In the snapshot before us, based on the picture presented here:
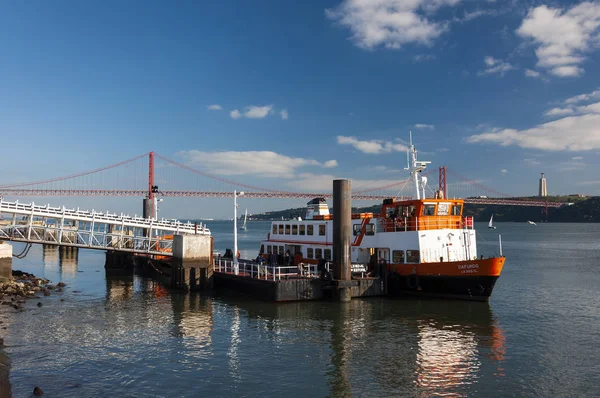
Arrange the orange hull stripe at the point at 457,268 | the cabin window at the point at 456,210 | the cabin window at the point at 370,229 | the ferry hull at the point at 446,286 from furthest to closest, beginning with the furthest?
the cabin window at the point at 370,229 → the cabin window at the point at 456,210 → the ferry hull at the point at 446,286 → the orange hull stripe at the point at 457,268

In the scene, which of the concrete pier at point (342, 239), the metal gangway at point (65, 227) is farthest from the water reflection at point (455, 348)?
the metal gangway at point (65, 227)

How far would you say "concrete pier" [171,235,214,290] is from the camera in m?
31.2

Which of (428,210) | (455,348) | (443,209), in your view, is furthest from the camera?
(443,209)

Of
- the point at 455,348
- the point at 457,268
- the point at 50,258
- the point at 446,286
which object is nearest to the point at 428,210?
the point at 457,268

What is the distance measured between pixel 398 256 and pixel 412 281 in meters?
1.77

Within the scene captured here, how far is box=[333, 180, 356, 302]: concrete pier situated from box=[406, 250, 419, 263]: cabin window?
3948mm

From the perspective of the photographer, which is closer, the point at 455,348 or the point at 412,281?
the point at 455,348

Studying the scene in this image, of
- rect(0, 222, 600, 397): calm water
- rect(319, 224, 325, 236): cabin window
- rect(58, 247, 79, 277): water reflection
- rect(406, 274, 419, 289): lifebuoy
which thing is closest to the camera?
rect(0, 222, 600, 397): calm water

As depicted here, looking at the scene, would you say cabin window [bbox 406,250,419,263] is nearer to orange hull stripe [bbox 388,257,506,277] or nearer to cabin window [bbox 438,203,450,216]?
orange hull stripe [bbox 388,257,506,277]

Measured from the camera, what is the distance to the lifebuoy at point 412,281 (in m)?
27.4

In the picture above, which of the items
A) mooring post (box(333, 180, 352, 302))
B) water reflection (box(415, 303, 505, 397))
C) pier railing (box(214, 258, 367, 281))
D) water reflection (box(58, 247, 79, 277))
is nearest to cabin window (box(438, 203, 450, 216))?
water reflection (box(415, 303, 505, 397))

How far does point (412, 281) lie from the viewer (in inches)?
1088

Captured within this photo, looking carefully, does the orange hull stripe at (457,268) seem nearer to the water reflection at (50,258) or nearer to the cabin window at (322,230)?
the cabin window at (322,230)

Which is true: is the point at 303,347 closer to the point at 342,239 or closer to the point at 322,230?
the point at 342,239
